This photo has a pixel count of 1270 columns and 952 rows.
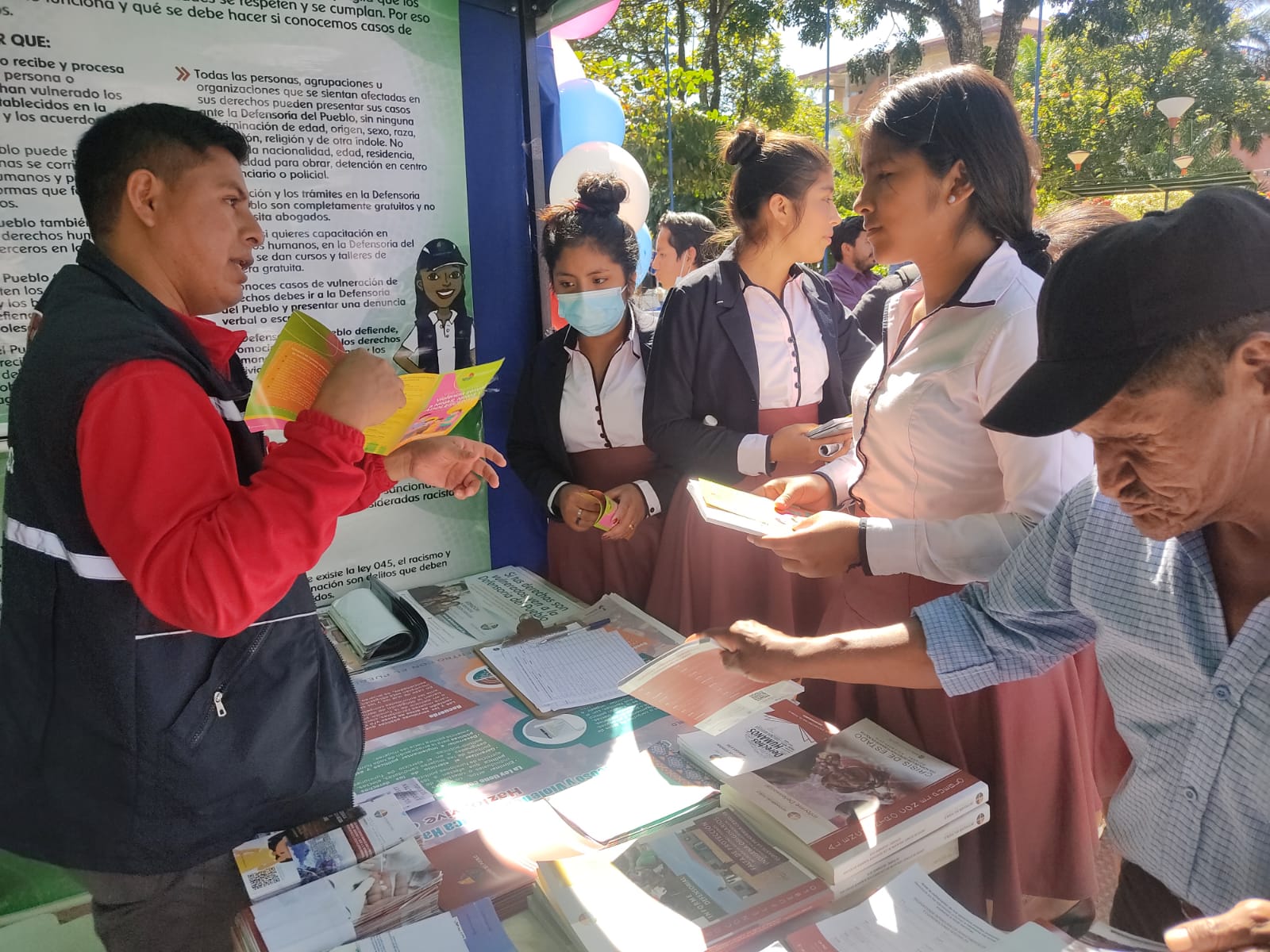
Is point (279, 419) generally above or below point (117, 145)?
below

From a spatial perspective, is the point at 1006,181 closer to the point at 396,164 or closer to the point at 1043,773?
the point at 1043,773

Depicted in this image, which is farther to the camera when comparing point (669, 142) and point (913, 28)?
point (913, 28)

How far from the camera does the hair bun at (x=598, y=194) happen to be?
238 centimetres

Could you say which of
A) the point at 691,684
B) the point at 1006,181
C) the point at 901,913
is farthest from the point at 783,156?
the point at 901,913

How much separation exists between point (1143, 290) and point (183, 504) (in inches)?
41.5

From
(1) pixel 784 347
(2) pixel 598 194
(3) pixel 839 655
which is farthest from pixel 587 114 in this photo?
(3) pixel 839 655

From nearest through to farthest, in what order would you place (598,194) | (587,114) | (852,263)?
(598,194)
(587,114)
(852,263)

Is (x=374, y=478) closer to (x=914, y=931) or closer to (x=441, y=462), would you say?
(x=441, y=462)

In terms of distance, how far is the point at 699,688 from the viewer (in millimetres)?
1431

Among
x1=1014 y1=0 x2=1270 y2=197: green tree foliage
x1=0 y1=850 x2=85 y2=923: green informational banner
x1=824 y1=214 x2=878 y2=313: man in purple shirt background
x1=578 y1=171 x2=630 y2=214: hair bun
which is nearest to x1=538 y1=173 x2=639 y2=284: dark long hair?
x1=578 y1=171 x2=630 y2=214: hair bun

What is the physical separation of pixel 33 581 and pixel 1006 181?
164 centimetres

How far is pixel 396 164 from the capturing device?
7.36 ft

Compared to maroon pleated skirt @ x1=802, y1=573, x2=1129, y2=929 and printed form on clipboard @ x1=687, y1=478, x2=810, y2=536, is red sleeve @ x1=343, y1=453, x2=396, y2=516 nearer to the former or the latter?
printed form on clipboard @ x1=687, y1=478, x2=810, y2=536

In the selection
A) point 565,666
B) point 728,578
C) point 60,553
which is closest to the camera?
point 60,553
